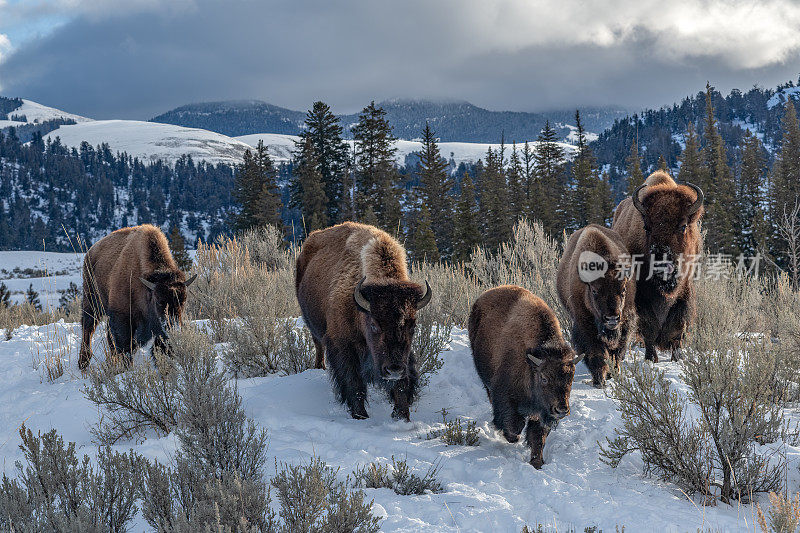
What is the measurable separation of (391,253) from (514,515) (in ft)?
9.13

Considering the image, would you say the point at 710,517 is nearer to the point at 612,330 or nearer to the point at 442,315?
the point at 612,330

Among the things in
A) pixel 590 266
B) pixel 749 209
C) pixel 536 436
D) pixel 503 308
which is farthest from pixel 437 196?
pixel 536 436

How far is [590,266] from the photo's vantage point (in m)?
5.91

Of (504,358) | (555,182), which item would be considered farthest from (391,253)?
(555,182)

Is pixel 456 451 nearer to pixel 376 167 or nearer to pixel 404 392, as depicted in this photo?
pixel 404 392

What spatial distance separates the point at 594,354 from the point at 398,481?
9.91 ft

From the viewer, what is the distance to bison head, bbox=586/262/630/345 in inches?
218

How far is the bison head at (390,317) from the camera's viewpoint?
466 cm

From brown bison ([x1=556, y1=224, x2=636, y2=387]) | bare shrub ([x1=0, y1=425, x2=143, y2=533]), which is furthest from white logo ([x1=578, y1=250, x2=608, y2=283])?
bare shrub ([x1=0, y1=425, x2=143, y2=533])

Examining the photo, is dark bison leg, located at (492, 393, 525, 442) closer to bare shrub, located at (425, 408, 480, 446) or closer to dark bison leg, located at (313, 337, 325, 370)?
bare shrub, located at (425, 408, 480, 446)

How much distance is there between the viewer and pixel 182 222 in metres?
136

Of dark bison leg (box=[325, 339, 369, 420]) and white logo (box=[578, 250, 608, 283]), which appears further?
white logo (box=[578, 250, 608, 283])

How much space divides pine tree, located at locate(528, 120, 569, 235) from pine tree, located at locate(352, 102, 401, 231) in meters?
17.9

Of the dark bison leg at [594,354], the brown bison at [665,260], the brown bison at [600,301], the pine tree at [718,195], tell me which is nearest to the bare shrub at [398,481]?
the brown bison at [600,301]
